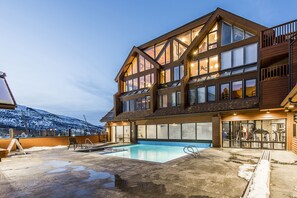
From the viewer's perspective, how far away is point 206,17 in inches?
628

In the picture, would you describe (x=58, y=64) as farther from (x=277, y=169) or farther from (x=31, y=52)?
(x=277, y=169)

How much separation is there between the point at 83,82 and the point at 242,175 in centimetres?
13366

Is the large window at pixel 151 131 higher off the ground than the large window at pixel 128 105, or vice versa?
the large window at pixel 128 105

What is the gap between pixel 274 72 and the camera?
10688 mm

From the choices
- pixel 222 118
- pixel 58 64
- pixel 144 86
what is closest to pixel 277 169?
pixel 222 118

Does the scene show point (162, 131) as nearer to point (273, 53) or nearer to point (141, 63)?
point (141, 63)

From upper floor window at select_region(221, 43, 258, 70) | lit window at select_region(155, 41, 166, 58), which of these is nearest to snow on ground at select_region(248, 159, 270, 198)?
upper floor window at select_region(221, 43, 258, 70)

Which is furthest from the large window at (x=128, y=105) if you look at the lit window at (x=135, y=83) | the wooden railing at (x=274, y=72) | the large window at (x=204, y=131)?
the wooden railing at (x=274, y=72)

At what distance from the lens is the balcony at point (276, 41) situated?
10.4 m

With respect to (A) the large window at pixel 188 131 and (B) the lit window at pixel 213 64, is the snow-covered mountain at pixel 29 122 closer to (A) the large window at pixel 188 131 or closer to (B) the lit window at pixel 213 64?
(A) the large window at pixel 188 131

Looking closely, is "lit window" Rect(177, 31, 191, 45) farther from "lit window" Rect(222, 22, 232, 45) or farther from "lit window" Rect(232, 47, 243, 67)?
"lit window" Rect(232, 47, 243, 67)

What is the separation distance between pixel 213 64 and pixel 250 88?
3.78 m

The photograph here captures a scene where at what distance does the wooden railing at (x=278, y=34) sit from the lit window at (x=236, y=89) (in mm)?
3075

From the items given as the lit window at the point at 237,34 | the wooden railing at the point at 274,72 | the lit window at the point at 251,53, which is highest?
the lit window at the point at 237,34
